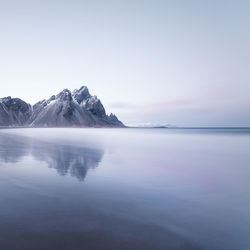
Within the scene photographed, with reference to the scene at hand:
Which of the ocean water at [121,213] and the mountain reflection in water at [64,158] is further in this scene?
the mountain reflection in water at [64,158]

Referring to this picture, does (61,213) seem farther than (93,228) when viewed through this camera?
Yes

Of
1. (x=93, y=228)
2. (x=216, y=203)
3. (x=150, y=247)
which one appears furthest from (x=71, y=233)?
(x=216, y=203)

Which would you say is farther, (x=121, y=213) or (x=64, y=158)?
(x=64, y=158)

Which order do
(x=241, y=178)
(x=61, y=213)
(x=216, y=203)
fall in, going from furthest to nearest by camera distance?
(x=241, y=178)
(x=216, y=203)
(x=61, y=213)

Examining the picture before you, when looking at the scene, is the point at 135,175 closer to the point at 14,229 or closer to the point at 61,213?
the point at 61,213

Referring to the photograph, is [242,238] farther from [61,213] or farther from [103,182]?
[103,182]

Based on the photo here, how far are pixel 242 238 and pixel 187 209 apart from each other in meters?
2.83

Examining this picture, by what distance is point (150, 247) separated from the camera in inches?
254

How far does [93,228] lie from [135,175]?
9.82m

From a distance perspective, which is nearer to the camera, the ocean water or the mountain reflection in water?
the ocean water

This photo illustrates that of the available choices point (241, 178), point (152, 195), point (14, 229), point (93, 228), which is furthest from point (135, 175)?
point (14, 229)

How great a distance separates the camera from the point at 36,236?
6820 millimetres

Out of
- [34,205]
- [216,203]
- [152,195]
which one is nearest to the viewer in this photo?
[34,205]

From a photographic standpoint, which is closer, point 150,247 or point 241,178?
point 150,247
